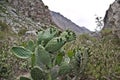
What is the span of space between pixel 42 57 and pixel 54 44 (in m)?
0.26

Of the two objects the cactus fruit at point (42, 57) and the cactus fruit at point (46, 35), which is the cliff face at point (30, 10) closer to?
the cactus fruit at point (46, 35)

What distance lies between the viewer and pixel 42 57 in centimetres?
563

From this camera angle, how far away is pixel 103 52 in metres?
8.74

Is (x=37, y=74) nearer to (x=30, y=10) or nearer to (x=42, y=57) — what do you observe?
(x=42, y=57)

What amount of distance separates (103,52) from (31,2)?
42.5m

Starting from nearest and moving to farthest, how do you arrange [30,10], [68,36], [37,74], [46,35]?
[37,74], [68,36], [46,35], [30,10]

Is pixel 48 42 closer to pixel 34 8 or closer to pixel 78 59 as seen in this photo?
pixel 78 59

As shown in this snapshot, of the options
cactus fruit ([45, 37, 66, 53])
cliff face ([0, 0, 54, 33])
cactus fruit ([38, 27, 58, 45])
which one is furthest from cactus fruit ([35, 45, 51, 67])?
cliff face ([0, 0, 54, 33])

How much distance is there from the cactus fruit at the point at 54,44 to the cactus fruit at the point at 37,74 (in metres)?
0.40

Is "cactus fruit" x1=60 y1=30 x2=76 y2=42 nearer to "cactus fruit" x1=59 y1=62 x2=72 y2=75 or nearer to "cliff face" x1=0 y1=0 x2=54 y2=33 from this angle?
"cactus fruit" x1=59 y1=62 x2=72 y2=75

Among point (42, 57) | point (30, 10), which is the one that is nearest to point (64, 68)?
point (42, 57)

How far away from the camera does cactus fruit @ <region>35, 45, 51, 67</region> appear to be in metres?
5.55

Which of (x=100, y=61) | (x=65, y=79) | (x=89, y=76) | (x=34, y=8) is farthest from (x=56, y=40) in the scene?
(x=34, y=8)

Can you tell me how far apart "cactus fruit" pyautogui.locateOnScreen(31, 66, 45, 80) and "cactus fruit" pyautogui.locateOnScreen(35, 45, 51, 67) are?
6.9 inches
